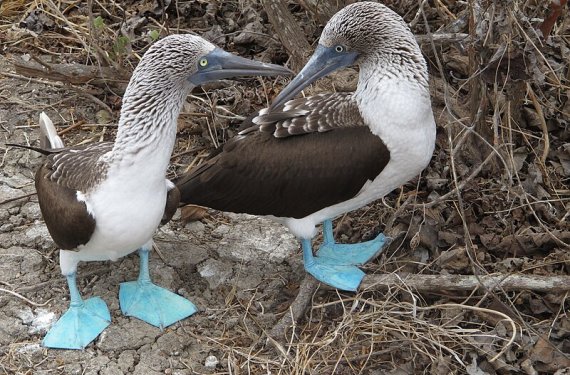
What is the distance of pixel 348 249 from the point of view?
4.96 meters

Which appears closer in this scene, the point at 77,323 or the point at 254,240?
the point at 77,323

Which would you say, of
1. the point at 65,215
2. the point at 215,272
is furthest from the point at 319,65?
the point at 65,215

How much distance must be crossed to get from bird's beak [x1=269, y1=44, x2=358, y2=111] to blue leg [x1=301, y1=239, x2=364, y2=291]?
2.71ft

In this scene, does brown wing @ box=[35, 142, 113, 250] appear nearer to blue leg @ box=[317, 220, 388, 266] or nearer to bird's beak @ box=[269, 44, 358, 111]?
bird's beak @ box=[269, 44, 358, 111]

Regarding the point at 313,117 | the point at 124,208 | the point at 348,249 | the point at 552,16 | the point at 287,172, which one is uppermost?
the point at 552,16

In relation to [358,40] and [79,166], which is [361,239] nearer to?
[358,40]

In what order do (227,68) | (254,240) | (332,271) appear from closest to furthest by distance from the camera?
1. (227,68)
2. (332,271)
3. (254,240)

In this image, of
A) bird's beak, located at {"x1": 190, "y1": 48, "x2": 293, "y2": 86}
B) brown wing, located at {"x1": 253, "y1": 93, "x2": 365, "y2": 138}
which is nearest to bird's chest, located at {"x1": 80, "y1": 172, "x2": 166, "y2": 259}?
bird's beak, located at {"x1": 190, "y1": 48, "x2": 293, "y2": 86}

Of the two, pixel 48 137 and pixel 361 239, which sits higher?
pixel 48 137

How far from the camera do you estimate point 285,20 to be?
5664 millimetres

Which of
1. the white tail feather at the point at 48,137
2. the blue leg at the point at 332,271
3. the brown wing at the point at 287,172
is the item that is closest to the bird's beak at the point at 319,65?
the brown wing at the point at 287,172

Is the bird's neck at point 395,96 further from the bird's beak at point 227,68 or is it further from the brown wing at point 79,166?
the brown wing at point 79,166

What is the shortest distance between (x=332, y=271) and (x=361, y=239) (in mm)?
614

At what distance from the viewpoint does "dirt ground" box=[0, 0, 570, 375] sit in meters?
4.30
